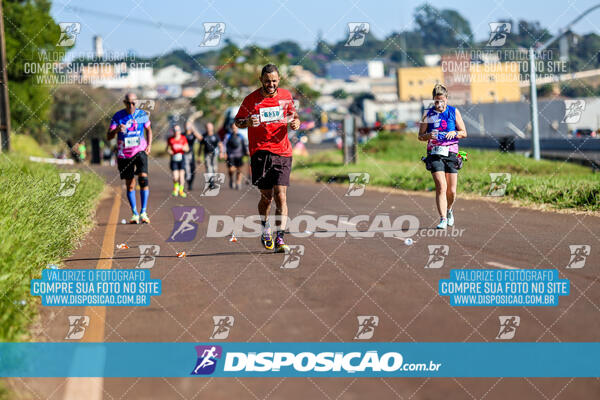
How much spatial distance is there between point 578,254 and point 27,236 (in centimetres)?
585

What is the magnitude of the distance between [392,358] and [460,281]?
274 cm

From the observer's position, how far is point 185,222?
49.6ft

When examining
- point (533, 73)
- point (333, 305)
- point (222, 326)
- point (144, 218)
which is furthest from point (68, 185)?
point (533, 73)

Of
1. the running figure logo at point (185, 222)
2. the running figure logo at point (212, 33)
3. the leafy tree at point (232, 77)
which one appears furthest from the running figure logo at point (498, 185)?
the leafy tree at point (232, 77)

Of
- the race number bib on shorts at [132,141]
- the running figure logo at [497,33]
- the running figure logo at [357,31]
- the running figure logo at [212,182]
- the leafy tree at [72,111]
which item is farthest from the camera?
the leafy tree at [72,111]

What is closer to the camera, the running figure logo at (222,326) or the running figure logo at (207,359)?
the running figure logo at (207,359)

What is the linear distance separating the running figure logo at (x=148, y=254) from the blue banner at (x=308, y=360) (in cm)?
392

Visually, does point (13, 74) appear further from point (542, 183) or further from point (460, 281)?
point (460, 281)

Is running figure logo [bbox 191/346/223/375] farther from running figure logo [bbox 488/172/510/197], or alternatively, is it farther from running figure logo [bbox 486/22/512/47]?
running figure logo [bbox 486/22/512/47]

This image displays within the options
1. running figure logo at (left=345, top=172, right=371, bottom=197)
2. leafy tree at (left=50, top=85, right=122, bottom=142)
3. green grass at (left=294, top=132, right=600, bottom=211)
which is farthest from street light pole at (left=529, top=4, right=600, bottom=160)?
leafy tree at (left=50, top=85, right=122, bottom=142)

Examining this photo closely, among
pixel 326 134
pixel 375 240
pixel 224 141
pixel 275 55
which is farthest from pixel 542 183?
pixel 326 134

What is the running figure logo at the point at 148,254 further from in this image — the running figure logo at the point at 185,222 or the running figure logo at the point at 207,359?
the running figure logo at the point at 207,359

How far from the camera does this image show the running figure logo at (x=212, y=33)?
57.5 feet

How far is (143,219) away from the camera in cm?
1505
